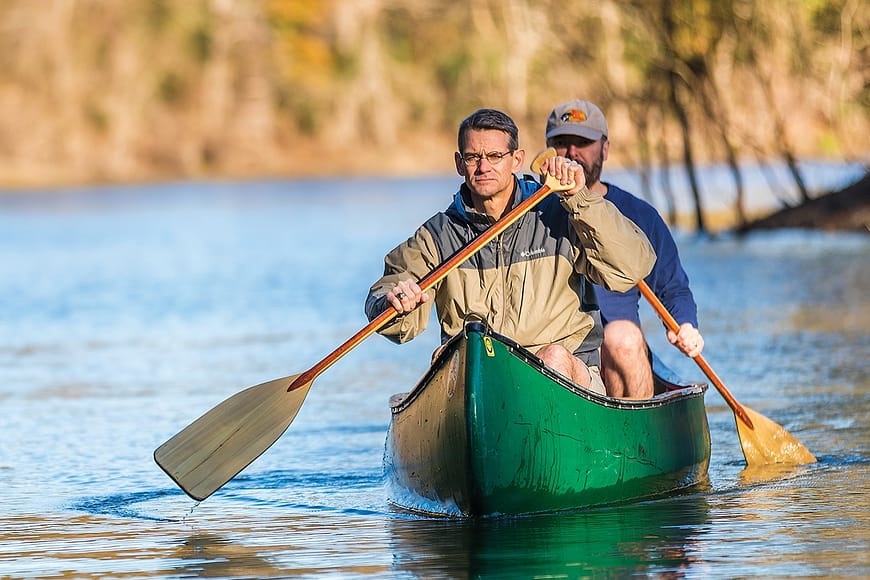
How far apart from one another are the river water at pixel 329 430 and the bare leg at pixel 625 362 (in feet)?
1.56

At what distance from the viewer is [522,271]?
275 inches

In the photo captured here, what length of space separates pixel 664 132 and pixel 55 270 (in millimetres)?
8909

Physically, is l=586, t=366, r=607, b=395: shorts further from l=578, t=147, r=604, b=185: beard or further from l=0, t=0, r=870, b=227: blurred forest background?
l=0, t=0, r=870, b=227: blurred forest background

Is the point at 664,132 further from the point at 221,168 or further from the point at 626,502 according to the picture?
the point at 221,168

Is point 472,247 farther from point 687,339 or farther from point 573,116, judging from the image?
point 573,116

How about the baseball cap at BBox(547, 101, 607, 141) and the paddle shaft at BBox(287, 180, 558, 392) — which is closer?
the paddle shaft at BBox(287, 180, 558, 392)

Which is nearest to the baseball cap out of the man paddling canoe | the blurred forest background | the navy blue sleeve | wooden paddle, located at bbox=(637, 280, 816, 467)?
the navy blue sleeve

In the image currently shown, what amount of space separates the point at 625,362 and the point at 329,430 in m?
3.15

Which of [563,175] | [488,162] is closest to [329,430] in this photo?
[488,162]

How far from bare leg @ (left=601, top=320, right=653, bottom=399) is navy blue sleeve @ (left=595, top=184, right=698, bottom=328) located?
13 centimetres

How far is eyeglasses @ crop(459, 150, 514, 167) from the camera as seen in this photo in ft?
22.4

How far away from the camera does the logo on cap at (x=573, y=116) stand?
8.14m

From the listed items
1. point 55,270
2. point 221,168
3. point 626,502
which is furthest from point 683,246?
point 221,168

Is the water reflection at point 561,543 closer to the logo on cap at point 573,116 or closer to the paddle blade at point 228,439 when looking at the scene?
the paddle blade at point 228,439
